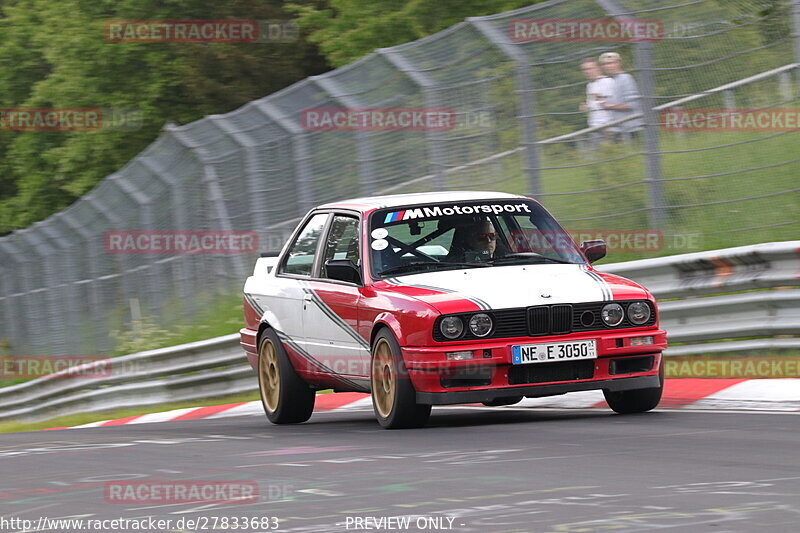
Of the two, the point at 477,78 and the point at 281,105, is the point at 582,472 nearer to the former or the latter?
the point at 477,78

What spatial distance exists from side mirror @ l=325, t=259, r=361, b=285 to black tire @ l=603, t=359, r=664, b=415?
1.78 metres

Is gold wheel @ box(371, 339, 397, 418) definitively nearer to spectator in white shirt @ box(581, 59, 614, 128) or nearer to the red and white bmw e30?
the red and white bmw e30

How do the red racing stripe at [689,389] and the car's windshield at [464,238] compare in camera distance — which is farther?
the red racing stripe at [689,389]

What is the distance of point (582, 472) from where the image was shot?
6.48 metres

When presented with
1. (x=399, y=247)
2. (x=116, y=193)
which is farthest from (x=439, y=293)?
(x=116, y=193)

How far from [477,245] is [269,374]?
7.64 feet

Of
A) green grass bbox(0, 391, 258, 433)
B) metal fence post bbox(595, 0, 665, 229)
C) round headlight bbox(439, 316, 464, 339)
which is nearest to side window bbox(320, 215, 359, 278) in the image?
round headlight bbox(439, 316, 464, 339)

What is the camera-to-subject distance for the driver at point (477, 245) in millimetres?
9945

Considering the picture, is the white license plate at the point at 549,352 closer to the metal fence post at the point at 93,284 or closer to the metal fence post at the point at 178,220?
the metal fence post at the point at 178,220

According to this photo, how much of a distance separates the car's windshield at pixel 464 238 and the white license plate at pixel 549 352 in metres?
1.02

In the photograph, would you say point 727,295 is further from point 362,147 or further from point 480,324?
point 362,147

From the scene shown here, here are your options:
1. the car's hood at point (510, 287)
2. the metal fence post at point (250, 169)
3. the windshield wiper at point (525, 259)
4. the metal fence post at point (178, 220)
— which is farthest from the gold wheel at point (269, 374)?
the metal fence post at point (178, 220)

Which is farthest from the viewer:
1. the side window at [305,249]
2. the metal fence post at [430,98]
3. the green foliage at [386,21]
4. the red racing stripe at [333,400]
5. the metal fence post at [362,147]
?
the green foliage at [386,21]

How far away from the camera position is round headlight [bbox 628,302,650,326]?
918 centimetres
